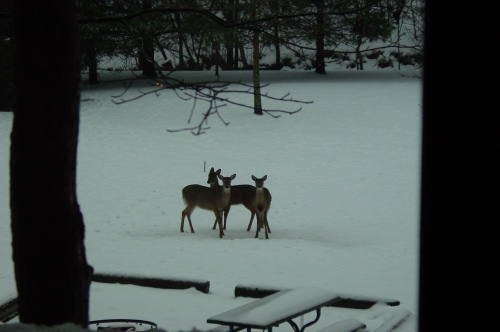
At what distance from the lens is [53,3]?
154 inches

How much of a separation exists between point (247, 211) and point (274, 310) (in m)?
9.92

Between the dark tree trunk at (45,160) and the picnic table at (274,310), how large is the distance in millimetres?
1575

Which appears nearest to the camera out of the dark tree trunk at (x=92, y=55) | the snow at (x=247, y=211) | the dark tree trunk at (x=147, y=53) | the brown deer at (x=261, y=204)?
the dark tree trunk at (x=147, y=53)

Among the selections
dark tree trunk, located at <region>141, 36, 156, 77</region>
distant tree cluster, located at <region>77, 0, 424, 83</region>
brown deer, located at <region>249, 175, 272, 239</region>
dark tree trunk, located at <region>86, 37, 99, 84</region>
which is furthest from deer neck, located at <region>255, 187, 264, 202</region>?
dark tree trunk, located at <region>86, 37, 99, 84</region>

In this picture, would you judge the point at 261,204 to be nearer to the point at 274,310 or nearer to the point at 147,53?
the point at 147,53

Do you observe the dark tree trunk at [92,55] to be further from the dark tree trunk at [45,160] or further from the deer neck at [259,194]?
the dark tree trunk at [45,160]

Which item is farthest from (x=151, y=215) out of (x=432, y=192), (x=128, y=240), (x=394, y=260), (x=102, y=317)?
(x=432, y=192)

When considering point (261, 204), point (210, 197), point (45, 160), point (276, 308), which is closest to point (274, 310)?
point (276, 308)

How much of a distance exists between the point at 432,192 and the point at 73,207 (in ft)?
7.44

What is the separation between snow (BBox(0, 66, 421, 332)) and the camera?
9.20 m

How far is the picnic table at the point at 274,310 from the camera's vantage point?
5.34 m

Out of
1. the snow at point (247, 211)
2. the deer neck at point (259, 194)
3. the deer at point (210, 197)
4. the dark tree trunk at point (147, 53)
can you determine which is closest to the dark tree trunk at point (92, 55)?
the dark tree trunk at point (147, 53)

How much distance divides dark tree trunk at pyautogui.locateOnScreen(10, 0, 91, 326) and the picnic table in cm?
157

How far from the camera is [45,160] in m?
3.92
